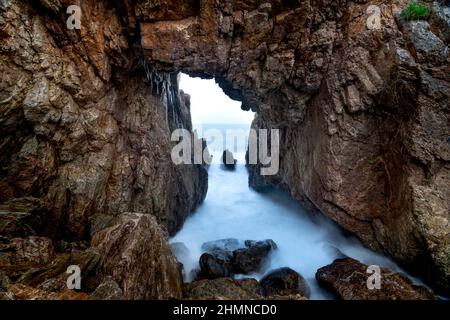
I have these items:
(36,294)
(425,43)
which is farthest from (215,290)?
(425,43)

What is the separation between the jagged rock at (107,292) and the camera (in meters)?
7.20

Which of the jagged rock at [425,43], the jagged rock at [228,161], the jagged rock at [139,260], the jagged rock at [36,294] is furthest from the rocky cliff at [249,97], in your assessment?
the jagged rock at [228,161]

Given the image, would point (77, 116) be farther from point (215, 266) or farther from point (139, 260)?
point (215, 266)

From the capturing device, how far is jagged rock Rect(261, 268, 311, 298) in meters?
12.0

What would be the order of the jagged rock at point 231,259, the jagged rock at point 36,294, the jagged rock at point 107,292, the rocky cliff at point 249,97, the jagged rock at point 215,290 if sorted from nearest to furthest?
the jagged rock at point 36,294 < the jagged rock at point 107,292 < the jagged rock at point 215,290 < the rocky cliff at point 249,97 < the jagged rock at point 231,259

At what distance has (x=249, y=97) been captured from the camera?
580 inches

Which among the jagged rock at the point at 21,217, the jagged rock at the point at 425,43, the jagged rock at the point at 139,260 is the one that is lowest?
the jagged rock at the point at 139,260

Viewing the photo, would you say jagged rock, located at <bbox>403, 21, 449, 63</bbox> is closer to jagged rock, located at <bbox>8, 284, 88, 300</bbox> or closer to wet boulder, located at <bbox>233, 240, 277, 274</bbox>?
wet boulder, located at <bbox>233, 240, 277, 274</bbox>

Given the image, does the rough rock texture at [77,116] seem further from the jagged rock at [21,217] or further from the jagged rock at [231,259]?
the jagged rock at [231,259]

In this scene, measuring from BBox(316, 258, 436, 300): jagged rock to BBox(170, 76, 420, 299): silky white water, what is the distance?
77 cm

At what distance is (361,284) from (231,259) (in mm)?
6537

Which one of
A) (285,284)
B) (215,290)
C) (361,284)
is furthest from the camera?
(285,284)

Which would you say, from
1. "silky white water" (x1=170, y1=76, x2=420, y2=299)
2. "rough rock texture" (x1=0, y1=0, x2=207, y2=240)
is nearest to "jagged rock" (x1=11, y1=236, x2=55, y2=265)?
"rough rock texture" (x1=0, y1=0, x2=207, y2=240)

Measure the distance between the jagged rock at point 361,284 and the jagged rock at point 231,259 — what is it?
11.1 feet
